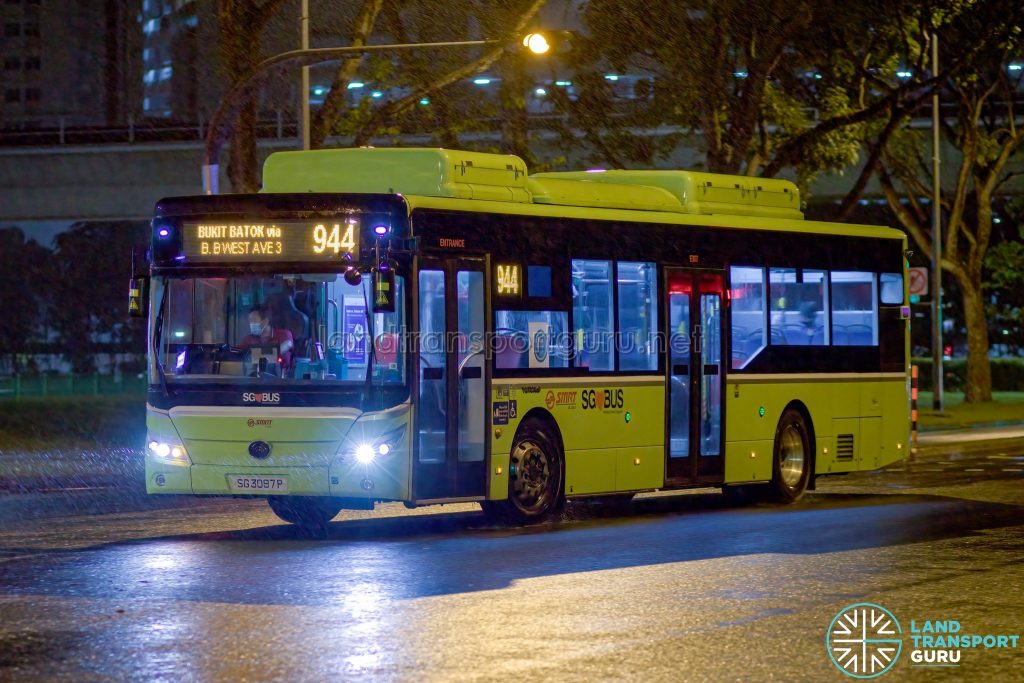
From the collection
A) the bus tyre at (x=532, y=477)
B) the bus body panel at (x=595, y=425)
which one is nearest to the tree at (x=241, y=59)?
the bus body panel at (x=595, y=425)

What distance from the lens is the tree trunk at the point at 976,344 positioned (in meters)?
49.2

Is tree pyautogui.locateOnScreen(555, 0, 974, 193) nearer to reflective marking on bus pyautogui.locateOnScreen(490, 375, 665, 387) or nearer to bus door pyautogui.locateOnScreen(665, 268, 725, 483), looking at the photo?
bus door pyautogui.locateOnScreen(665, 268, 725, 483)

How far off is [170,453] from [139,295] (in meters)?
1.32

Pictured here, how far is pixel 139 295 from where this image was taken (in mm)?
15250

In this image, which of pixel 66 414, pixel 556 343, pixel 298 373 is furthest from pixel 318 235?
pixel 66 414

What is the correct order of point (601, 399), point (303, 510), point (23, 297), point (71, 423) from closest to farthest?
point (303, 510) → point (601, 399) → point (71, 423) → point (23, 297)

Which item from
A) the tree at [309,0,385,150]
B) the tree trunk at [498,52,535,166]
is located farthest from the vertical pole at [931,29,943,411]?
the tree at [309,0,385,150]

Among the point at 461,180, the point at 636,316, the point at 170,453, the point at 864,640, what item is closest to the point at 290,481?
the point at 170,453

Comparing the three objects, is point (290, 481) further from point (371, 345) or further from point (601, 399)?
point (601, 399)

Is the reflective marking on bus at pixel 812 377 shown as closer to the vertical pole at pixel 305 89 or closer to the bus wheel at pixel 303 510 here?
the bus wheel at pixel 303 510

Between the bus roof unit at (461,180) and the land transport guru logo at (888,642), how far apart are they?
20.5 ft

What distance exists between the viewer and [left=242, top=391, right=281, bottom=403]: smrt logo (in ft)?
49.1

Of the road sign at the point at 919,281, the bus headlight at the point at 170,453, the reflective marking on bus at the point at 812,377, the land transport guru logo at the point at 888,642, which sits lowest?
the land transport guru logo at the point at 888,642

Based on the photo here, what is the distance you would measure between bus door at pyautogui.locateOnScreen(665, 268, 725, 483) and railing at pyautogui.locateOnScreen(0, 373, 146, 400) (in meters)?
39.8
